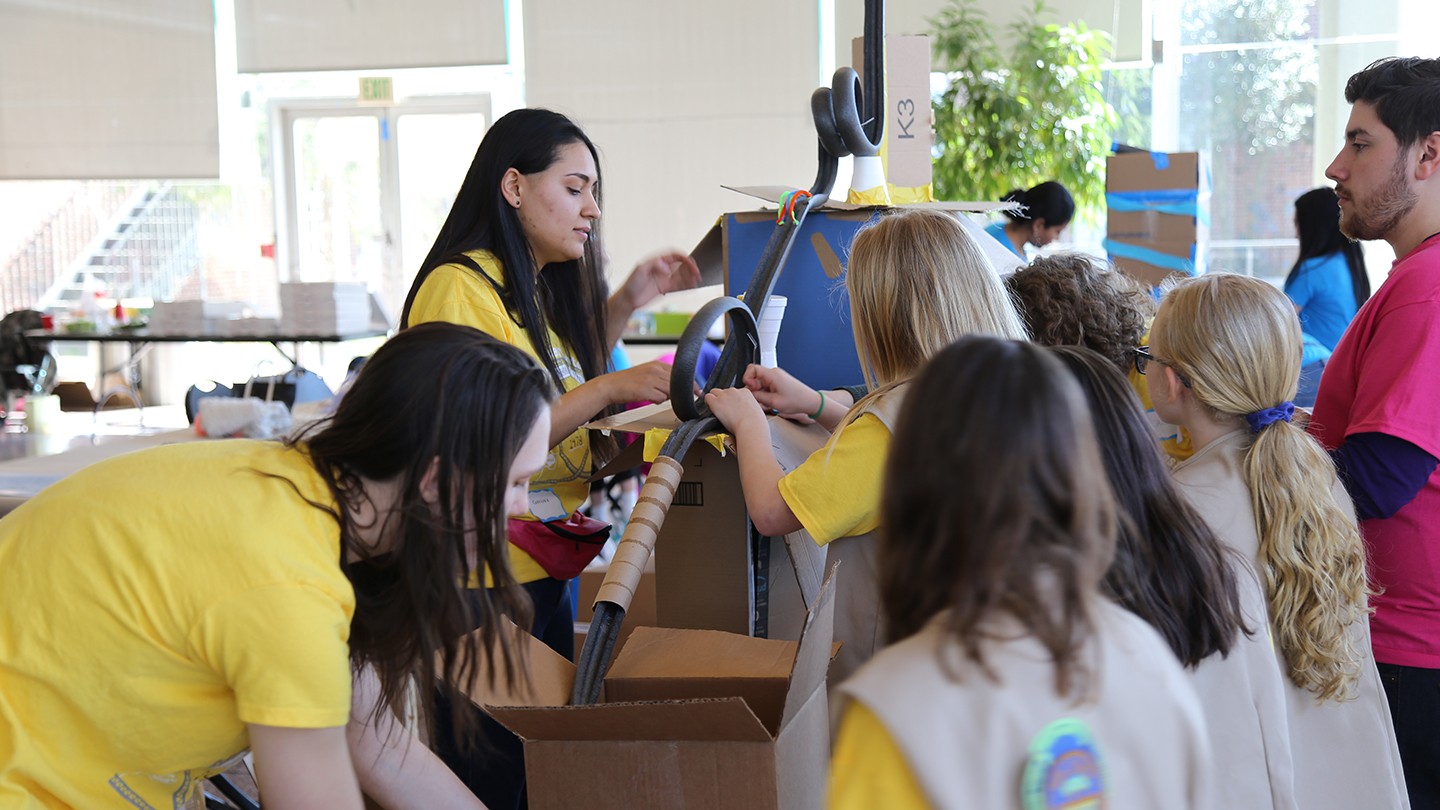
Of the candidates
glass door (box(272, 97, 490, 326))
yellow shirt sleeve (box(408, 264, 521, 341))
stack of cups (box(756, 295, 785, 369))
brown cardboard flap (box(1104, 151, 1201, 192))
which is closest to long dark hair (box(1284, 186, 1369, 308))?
brown cardboard flap (box(1104, 151, 1201, 192))

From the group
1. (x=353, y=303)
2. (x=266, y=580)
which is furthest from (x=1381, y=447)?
(x=353, y=303)

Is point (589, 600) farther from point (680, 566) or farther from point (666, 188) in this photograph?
point (666, 188)

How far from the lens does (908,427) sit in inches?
32.5

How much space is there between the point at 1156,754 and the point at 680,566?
0.96 m

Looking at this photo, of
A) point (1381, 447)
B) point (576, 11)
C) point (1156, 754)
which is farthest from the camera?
point (576, 11)

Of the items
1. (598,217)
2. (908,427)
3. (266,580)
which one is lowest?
(266,580)

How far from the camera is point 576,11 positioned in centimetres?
749

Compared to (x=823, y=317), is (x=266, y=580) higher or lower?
lower

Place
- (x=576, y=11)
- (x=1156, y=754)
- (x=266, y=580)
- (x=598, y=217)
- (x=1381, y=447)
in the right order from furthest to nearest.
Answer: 1. (x=576, y=11)
2. (x=598, y=217)
3. (x=1381, y=447)
4. (x=266, y=580)
5. (x=1156, y=754)

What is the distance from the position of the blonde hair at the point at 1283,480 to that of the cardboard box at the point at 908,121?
855 mm

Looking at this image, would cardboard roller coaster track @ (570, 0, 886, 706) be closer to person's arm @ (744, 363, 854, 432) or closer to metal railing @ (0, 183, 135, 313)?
person's arm @ (744, 363, 854, 432)

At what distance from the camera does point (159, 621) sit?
97 centimetres

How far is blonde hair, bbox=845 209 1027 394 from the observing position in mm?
1460

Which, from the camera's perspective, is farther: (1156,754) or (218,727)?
(218,727)
